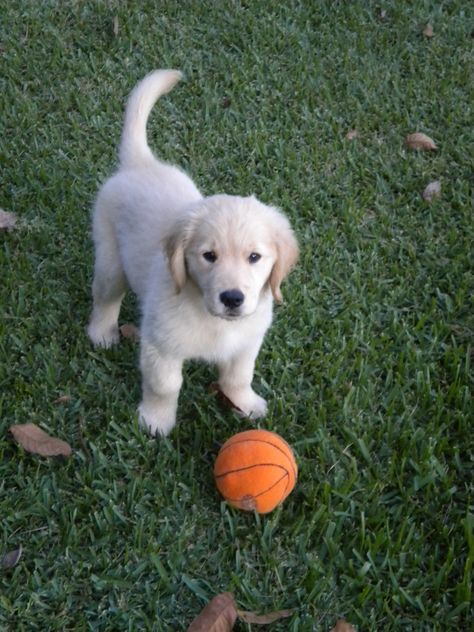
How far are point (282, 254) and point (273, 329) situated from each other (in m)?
0.99

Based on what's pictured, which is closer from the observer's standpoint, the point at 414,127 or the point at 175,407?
the point at 175,407

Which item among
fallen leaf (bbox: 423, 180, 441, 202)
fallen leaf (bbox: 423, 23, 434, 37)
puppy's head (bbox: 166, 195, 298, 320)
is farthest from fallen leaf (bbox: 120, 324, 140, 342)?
fallen leaf (bbox: 423, 23, 434, 37)

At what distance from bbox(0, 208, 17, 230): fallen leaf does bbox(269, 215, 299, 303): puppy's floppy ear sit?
6.60 ft

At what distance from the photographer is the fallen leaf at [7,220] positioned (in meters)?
4.24

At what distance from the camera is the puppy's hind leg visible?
348 cm

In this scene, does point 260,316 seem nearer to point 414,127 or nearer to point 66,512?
point 66,512

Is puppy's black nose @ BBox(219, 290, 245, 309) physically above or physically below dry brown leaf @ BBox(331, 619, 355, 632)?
above

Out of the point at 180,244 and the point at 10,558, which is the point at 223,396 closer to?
the point at 180,244

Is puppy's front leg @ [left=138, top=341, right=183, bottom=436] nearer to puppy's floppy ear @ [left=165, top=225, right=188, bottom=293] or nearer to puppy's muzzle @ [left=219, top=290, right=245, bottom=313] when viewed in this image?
puppy's floppy ear @ [left=165, top=225, right=188, bottom=293]

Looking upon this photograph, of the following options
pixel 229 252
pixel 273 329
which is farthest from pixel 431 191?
pixel 229 252

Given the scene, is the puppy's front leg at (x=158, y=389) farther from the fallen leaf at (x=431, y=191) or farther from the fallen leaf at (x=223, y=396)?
the fallen leaf at (x=431, y=191)

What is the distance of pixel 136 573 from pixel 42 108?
369 centimetres

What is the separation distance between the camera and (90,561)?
8.75 ft

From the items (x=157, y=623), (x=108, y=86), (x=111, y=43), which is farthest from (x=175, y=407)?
(x=111, y=43)
